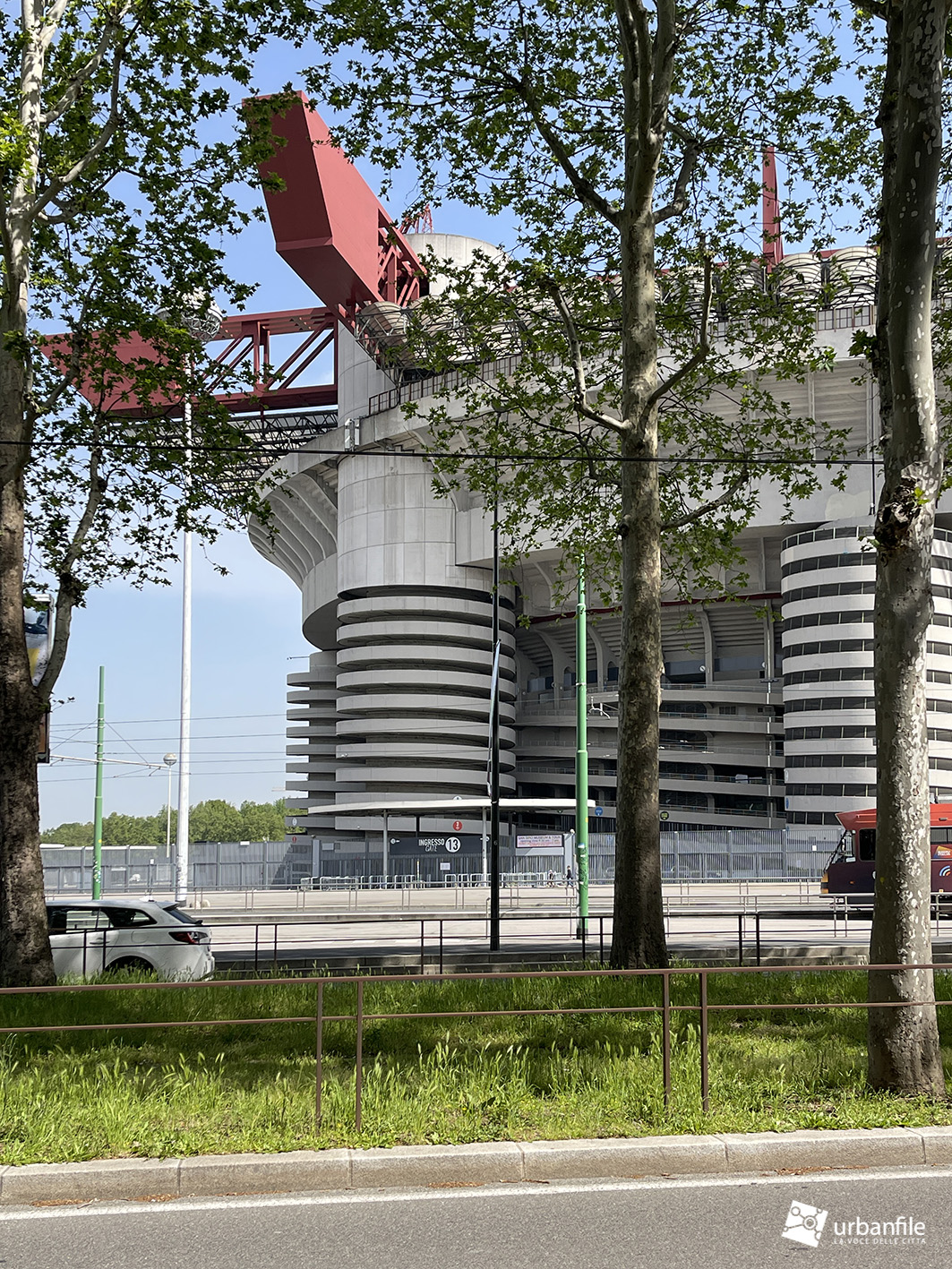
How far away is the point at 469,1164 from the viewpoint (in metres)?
6.54

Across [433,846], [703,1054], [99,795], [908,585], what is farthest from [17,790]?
[433,846]

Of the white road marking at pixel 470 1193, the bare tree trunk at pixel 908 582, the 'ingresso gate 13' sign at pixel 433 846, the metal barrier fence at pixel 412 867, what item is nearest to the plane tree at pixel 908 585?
the bare tree trunk at pixel 908 582

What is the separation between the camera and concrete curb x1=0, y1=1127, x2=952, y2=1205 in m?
6.32

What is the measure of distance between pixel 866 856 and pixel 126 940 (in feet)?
84.8

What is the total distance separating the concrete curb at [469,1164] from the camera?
6.32 meters

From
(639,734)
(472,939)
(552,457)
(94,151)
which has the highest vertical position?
(94,151)

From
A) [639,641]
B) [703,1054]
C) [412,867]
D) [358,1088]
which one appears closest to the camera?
[358,1088]

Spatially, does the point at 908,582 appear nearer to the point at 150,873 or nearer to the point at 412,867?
the point at 150,873

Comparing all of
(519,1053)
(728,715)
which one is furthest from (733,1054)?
(728,715)

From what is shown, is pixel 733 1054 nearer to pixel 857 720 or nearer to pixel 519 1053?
pixel 519 1053

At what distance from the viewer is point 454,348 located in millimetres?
19016

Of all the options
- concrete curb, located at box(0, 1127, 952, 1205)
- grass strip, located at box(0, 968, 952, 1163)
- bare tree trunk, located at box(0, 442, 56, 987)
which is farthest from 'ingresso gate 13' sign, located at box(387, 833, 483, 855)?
concrete curb, located at box(0, 1127, 952, 1205)

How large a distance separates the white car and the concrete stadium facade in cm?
4433

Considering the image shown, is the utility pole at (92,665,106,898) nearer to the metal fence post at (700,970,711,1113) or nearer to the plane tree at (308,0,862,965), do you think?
the plane tree at (308,0,862,965)
